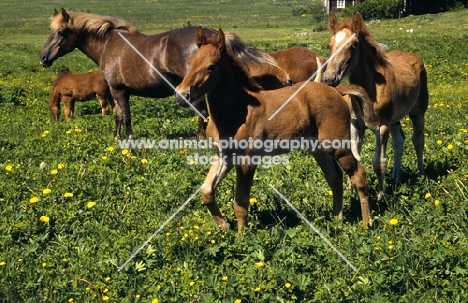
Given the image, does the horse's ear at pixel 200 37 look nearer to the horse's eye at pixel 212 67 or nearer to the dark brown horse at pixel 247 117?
the dark brown horse at pixel 247 117

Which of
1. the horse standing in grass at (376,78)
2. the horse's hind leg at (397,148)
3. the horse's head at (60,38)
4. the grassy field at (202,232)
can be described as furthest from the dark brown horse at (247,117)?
the horse's head at (60,38)

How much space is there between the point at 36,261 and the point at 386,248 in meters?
3.05

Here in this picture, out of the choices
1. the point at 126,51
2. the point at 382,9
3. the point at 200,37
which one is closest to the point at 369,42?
the point at 200,37

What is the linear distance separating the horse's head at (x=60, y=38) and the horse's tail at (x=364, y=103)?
7162 mm

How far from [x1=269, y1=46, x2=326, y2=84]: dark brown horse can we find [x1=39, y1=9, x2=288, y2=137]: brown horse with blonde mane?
1.26m

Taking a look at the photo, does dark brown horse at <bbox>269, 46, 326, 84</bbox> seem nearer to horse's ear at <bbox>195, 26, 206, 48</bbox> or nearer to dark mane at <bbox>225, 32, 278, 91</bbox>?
dark mane at <bbox>225, 32, 278, 91</bbox>

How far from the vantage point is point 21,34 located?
175 ft

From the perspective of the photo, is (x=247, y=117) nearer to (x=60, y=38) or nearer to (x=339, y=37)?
(x=339, y=37)

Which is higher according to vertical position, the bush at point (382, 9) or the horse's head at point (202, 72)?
the horse's head at point (202, 72)

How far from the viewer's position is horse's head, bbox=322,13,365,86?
8023 mm

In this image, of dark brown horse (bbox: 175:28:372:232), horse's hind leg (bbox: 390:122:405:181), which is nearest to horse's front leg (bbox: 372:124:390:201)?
horse's hind leg (bbox: 390:122:405:181)

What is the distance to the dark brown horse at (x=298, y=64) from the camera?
431 inches

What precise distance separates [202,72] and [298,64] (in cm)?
471

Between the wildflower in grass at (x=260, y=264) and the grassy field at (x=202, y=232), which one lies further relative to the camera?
the wildflower in grass at (x=260, y=264)
